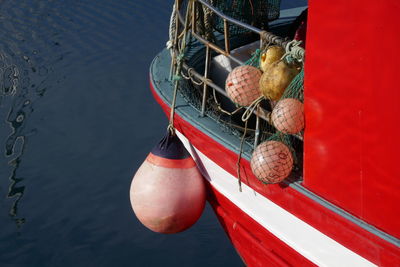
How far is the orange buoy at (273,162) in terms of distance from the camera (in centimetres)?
268

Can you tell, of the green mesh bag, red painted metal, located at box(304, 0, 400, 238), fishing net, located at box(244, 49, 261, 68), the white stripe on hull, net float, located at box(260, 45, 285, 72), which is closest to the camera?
red painted metal, located at box(304, 0, 400, 238)

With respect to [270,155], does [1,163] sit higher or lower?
lower

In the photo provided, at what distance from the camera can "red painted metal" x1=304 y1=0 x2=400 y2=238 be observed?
2.01 m

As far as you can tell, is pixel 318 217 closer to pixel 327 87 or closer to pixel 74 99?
pixel 327 87

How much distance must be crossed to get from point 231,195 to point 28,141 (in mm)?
3238

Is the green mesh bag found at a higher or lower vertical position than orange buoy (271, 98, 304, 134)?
lower

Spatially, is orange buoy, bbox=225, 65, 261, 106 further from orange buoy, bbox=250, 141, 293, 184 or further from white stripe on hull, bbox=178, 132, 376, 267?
white stripe on hull, bbox=178, 132, 376, 267

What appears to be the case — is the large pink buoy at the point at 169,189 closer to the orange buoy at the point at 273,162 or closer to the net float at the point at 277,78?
the orange buoy at the point at 273,162

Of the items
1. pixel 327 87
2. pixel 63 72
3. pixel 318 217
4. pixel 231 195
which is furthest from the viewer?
pixel 63 72

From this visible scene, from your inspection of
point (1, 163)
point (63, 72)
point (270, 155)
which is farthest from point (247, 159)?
point (63, 72)

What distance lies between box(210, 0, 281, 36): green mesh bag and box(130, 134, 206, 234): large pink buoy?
1185 mm

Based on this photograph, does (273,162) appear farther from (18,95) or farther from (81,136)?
(18,95)

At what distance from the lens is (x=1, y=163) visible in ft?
18.2

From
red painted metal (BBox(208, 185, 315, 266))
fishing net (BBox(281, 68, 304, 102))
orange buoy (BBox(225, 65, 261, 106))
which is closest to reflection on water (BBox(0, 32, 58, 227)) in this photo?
red painted metal (BBox(208, 185, 315, 266))
